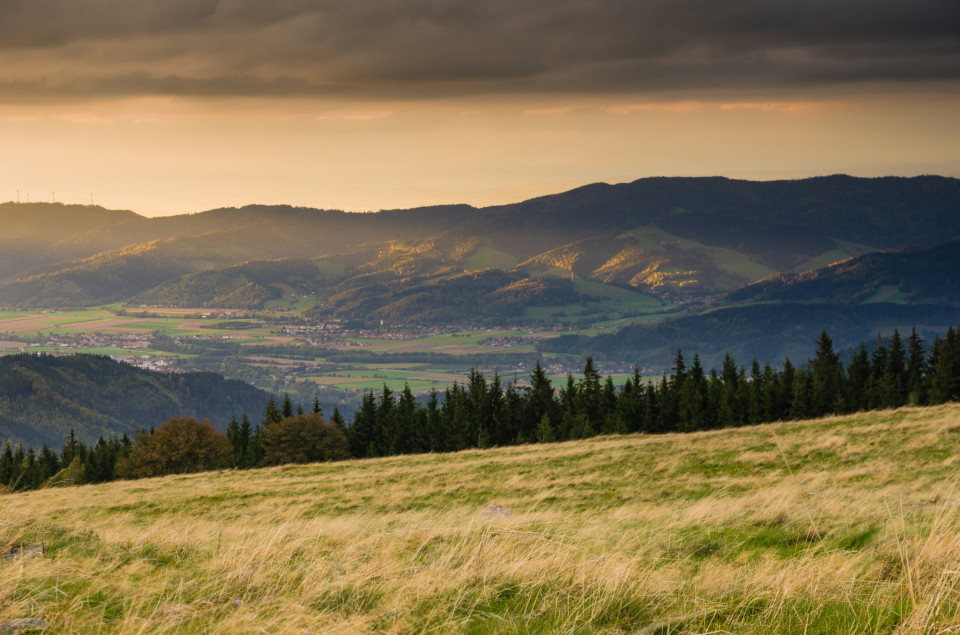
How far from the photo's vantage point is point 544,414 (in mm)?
81938

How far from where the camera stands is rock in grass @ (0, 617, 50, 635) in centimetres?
520

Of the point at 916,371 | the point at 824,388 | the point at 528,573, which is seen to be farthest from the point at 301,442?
the point at 916,371

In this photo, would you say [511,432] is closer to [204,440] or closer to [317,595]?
[204,440]

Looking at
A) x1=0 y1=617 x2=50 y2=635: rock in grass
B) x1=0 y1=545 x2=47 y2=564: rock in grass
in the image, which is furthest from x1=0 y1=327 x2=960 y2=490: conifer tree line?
x1=0 y1=617 x2=50 y2=635: rock in grass

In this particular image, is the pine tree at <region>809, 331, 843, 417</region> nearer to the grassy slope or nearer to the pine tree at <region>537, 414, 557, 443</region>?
the pine tree at <region>537, 414, 557, 443</region>

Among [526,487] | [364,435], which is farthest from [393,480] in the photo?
[364,435]

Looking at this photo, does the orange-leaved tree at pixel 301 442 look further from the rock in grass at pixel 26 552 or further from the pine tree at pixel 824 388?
the rock in grass at pixel 26 552

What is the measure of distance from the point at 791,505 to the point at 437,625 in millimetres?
8358

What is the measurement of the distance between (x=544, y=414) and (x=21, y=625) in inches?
3070

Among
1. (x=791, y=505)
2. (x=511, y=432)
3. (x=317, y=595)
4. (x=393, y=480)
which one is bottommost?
(x=511, y=432)

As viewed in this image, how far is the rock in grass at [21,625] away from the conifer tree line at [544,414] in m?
68.8

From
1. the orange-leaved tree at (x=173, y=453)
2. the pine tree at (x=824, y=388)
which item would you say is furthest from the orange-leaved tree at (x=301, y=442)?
the pine tree at (x=824, y=388)

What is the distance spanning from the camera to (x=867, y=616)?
5227mm

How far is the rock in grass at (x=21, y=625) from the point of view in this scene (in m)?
5.20
